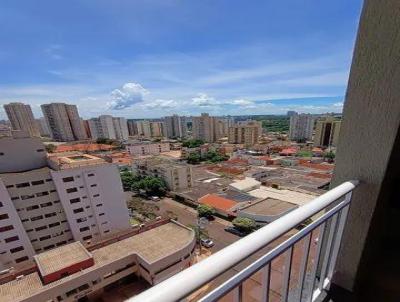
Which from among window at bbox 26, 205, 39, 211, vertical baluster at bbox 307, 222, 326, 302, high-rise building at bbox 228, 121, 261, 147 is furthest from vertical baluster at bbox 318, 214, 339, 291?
high-rise building at bbox 228, 121, 261, 147

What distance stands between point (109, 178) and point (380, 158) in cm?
1089

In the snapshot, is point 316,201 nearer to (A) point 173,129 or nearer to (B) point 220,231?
(B) point 220,231

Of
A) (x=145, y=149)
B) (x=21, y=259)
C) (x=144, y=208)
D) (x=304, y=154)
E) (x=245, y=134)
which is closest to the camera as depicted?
(x=21, y=259)

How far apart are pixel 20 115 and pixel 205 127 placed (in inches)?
1137

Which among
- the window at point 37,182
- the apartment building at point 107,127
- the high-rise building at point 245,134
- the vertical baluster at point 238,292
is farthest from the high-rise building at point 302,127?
the vertical baluster at point 238,292

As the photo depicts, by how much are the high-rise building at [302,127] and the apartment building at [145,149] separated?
1007 inches

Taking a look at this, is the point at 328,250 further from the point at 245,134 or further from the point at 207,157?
the point at 245,134

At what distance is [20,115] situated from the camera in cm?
3161

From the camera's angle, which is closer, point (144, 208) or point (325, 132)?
point (144, 208)

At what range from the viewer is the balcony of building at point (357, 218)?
61cm

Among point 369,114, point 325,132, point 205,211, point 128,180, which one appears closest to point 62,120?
point 128,180

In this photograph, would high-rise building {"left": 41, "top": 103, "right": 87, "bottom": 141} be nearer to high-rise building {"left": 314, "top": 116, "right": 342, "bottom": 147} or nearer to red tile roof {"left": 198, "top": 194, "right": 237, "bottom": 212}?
red tile roof {"left": 198, "top": 194, "right": 237, "bottom": 212}

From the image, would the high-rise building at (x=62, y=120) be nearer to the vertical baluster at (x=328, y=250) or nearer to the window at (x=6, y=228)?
the window at (x=6, y=228)

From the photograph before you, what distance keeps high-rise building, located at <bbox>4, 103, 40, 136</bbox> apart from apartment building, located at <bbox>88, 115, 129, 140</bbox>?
435 inches
